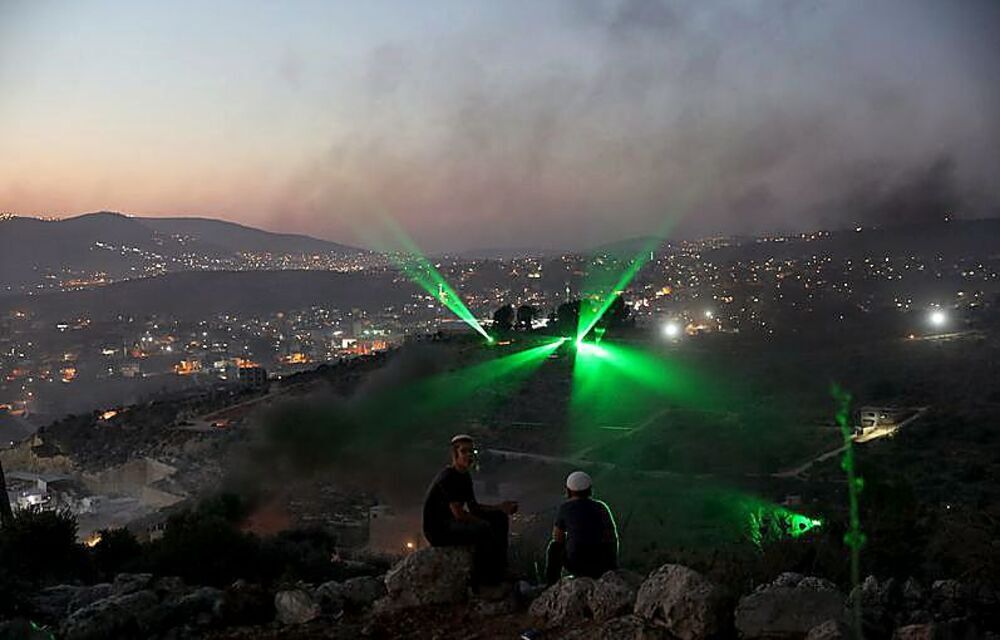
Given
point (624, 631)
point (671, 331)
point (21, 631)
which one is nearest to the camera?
point (624, 631)

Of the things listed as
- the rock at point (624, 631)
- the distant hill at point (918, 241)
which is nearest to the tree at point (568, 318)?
the distant hill at point (918, 241)

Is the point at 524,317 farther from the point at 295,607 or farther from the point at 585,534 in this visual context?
the point at 585,534

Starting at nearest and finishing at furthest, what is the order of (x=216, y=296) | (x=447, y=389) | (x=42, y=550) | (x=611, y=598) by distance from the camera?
1. (x=611, y=598)
2. (x=42, y=550)
3. (x=447, y=389)
4. (x=216, y=296)

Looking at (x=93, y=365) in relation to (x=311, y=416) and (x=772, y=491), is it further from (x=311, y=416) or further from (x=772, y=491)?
(x=772, y=491)

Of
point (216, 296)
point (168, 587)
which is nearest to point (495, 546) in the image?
point (168, 587)

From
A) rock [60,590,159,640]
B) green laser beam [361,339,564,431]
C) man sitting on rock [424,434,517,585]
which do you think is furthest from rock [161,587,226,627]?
green laser beam [361,339,564,431]

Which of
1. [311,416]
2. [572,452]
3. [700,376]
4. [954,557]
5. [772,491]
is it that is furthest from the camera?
[700,376]

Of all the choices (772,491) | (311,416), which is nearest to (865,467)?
(772,491)
